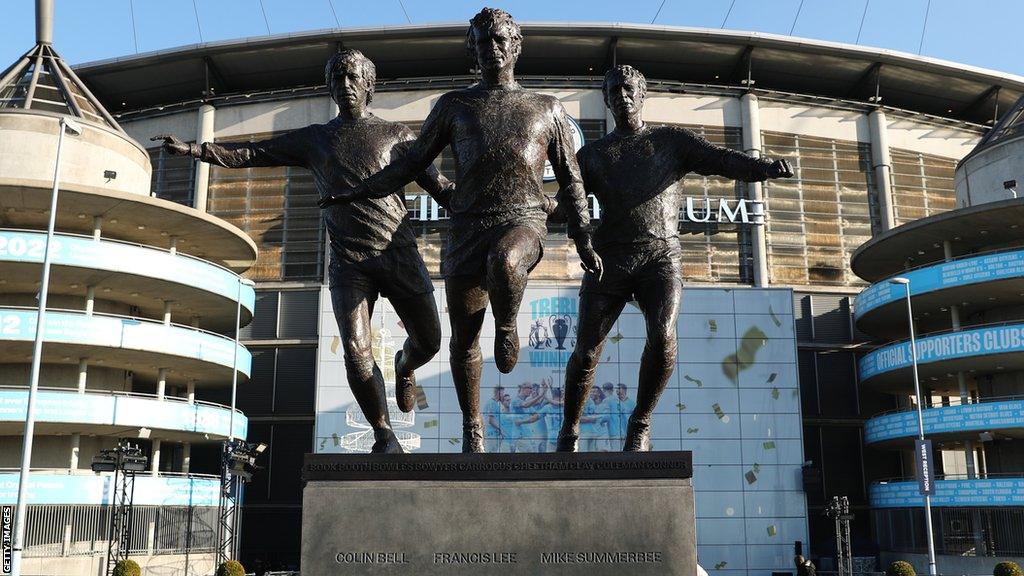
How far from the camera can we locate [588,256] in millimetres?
7586

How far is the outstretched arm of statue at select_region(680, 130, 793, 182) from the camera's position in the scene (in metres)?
8.02

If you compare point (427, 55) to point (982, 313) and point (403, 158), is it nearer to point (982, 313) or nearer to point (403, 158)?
point (982, 313)

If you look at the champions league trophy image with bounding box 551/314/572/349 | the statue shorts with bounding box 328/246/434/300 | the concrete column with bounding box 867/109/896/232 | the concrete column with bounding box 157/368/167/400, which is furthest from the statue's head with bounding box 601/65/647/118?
the concrete column with bounding box 867/109/896/232

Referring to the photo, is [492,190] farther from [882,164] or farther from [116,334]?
[882,164]

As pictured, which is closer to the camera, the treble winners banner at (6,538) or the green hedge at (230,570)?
the treble winners banner at (6,538)

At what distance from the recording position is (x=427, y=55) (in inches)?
1909

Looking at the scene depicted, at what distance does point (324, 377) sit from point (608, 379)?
12.0 m

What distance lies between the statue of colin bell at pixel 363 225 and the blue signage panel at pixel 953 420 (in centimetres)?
3336

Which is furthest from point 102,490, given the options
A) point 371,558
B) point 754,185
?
point 754,185

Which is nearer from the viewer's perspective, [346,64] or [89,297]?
[346,64]

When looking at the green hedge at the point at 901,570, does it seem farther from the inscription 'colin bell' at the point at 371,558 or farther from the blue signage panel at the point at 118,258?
the inscription 'colin bell' at the point at 371,558

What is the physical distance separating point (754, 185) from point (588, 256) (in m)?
42.1

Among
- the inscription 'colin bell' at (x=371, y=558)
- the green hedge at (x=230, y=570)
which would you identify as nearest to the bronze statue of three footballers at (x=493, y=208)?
the inscription 'colin bell' at (x=371, y=558)

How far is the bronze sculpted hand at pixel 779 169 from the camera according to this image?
7785 mm
